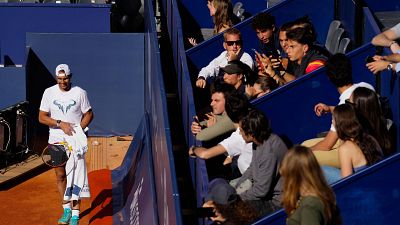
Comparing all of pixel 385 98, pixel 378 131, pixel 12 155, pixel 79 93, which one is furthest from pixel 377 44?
pixel 12 155

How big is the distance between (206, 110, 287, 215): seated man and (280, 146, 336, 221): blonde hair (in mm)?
1619

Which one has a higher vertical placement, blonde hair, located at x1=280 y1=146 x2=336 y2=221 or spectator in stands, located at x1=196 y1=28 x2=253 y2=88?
spectator in stands, located at x1=196 y1=28 x2=253 y2=88

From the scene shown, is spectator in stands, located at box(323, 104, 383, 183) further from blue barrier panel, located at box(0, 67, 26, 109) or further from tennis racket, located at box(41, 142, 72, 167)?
blue barrier panel, located at box(0, 67, 26, 109)

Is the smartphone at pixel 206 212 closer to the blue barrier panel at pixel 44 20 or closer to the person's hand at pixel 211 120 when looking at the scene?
the person's hand at pixel 211 120

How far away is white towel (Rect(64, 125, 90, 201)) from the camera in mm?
10938

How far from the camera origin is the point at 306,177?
559cm

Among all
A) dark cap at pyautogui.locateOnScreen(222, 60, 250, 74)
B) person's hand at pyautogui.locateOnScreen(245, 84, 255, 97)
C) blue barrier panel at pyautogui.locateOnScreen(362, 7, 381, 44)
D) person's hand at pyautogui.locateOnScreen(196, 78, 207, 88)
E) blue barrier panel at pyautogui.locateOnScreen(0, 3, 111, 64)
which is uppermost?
blue barrier panel at pyautogui.locateOnScreen(0, 3, 111, 64)

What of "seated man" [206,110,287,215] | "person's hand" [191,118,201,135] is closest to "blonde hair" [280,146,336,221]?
"seated man" [206,110,287,215]

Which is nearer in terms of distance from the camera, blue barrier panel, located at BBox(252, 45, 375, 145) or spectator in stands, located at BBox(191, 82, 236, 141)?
spectator in stands, located at BBox(191, 82, 236, 141)

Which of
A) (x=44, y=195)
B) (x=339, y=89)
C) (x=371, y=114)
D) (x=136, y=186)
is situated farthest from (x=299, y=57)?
(x=44, y=195)

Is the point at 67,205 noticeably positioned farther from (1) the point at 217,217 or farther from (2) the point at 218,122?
(1) the point at 217,217

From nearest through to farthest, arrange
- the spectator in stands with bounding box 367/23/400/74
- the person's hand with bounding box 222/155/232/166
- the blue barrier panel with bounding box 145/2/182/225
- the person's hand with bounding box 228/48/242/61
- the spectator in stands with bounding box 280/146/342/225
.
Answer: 1. the spectator in stands with bounding box 280/146/342/225
2. the blue barrier panel with bounding box 145/2/182/225
3. the spectator in stands with bounding box 367/23/400/74
4. the person's hand with bounding box 222/155/232/166
5. the person's hand with bounding box 228/48/242/61

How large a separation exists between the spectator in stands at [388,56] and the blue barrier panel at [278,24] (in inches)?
132

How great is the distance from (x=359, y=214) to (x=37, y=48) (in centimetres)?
884
